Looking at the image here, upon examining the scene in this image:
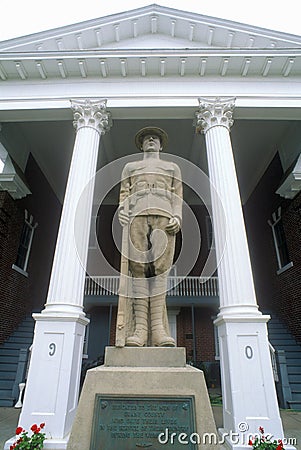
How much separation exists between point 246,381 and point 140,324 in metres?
2.36

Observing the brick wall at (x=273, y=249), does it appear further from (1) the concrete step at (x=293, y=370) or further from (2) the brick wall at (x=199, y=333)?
(2) the brick wall at (x=199, y=333)

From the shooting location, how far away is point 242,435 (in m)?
4.05

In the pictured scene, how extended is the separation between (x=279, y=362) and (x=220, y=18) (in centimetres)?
949

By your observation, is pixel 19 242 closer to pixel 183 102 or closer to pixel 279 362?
pixel 183 102

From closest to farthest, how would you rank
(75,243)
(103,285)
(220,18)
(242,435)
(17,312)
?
(242,435) → (75,243) → (220,18) → (17,312) → (103,285)

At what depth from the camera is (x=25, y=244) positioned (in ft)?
36.6

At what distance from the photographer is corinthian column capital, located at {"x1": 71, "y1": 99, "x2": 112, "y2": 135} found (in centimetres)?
697

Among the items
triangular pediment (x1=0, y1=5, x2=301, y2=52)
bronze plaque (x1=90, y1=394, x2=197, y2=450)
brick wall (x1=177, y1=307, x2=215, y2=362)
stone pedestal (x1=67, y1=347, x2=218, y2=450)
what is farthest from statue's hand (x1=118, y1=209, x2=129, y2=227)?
brick wall (x1=177, y1=307, x2=215, y2=362)

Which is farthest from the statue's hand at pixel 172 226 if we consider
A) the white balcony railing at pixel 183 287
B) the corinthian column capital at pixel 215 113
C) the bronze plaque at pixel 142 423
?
the white balcony railing at pixel 183 287

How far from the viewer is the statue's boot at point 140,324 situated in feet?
10.00

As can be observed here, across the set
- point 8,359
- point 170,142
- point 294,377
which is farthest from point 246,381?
point 170,142

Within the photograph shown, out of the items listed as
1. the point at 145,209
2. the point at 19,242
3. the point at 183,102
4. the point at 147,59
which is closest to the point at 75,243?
the point at 145,209

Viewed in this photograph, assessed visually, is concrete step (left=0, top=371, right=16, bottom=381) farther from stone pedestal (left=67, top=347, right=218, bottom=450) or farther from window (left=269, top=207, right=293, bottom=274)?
window (left=269, top=207, right=293, bottom=274)

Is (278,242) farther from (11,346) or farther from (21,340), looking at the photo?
(11,346)
